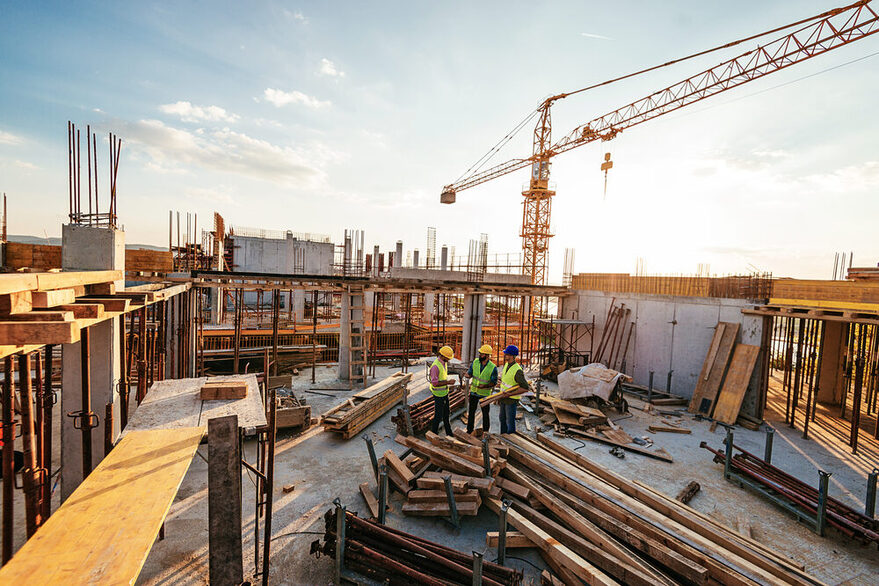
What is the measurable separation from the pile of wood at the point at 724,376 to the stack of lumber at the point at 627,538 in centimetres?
757

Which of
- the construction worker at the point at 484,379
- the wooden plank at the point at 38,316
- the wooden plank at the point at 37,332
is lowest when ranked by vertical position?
the construction worker at the point at 484,379

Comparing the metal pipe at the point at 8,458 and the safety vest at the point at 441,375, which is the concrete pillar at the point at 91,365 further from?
the safety vest at the point at 441,375

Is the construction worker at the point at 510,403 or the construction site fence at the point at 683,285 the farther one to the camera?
the construction site fence at the point at 683,285

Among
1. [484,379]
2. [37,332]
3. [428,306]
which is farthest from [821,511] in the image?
[428,306]

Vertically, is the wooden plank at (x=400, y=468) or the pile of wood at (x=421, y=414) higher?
the wooden plank at (x=400, y=468)

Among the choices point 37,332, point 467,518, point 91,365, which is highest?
point 37,332

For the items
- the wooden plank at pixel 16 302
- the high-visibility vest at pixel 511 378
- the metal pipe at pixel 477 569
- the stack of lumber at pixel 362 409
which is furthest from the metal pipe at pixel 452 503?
the wooden plank at pixel 16 302

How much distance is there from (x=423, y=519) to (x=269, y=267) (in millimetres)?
29804

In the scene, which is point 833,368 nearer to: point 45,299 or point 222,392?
point 222,392

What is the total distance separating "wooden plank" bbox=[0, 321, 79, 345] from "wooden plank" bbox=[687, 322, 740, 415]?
1428 cm

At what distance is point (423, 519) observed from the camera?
19.6ft

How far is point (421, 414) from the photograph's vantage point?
9.37 meters

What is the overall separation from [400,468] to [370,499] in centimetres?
64

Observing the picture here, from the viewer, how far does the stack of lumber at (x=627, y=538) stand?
4.36 metres
